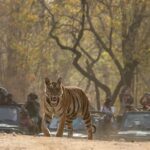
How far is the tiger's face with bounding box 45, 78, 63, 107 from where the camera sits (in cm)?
1480

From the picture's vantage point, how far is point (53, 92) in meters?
14.8

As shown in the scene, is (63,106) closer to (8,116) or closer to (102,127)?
(8,116)

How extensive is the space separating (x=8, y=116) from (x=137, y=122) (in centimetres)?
345

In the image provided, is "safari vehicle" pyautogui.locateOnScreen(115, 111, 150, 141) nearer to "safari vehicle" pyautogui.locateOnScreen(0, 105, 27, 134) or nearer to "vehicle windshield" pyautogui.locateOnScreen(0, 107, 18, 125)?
"safari vehicle" pyautogui.locateOnScreen(0, 105, 27, 134)

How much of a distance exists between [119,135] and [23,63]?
18754mm

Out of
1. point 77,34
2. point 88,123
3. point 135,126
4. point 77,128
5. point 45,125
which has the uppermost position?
point 77,34

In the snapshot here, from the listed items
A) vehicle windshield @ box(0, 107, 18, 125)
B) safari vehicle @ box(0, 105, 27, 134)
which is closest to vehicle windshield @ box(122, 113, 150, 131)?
safari vehicle @ box(0, 105, 27, 134)

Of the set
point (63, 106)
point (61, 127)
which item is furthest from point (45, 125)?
point (63, 106)

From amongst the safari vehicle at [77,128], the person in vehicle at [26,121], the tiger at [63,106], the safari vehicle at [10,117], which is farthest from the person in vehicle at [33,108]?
the tiger at [63,106]

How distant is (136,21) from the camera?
2762cm

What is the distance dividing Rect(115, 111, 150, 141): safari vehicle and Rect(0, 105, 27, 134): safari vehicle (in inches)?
104

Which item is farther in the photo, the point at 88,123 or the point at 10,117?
the point at 10,117

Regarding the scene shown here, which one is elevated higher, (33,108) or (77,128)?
(33,108)

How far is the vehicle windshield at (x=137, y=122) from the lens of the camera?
55.4 ft
